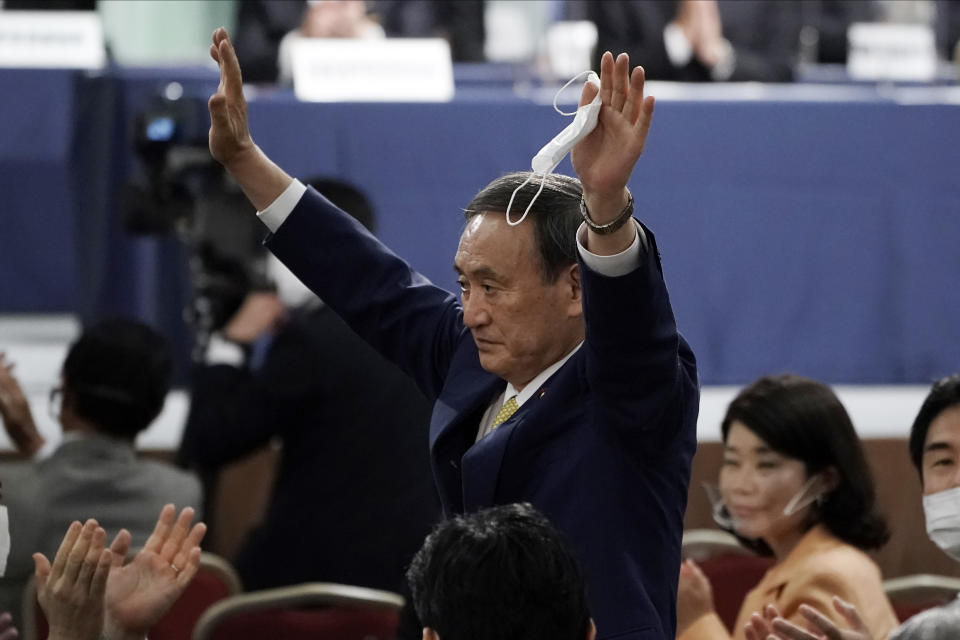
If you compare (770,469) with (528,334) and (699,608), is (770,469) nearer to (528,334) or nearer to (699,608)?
(699,608)

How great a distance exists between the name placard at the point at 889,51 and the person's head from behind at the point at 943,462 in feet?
17.5

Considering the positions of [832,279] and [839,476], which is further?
[832,279]

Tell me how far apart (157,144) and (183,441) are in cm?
128

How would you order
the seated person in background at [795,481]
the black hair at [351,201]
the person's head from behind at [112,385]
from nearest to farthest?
the seated person in background at [795,481], the person's head from behind at [112,385], the black hair at [351,201]

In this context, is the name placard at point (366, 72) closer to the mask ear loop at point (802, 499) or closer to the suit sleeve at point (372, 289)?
the mask ear loop at point (802, 499)

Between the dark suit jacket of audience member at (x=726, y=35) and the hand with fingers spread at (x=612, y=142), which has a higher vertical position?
the hand with fingers spread at (x=612, y=142)

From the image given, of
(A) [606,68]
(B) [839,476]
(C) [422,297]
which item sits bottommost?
(B) [839,476]

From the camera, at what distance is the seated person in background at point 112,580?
1743 millimetres

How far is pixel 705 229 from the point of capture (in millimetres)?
4992

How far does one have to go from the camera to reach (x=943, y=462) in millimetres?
2219

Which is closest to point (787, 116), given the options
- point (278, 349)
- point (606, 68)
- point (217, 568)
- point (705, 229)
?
point (705, 229)

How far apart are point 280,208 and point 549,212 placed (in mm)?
426

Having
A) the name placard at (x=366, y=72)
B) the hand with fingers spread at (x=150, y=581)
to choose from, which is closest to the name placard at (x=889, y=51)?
the name placard at (x=366, y=72)

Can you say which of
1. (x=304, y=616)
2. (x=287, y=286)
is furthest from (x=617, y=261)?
(x=287, y=286)
